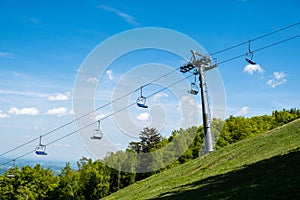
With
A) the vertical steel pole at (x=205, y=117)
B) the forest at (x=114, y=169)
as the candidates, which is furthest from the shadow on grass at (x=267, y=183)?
the forest at (x=114, y=169)

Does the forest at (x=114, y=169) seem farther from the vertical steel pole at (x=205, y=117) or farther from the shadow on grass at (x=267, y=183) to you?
the shadow on grass at (x=267, y=183)

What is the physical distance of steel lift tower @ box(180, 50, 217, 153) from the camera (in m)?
33.4

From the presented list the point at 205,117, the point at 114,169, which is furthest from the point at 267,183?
the point at 114,169

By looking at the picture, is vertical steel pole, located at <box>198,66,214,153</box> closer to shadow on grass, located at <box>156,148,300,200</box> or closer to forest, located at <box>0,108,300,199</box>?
shadow on grass, located at <box>156,148,300,200</box>

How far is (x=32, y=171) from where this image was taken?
77688mm

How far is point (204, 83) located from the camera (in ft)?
113

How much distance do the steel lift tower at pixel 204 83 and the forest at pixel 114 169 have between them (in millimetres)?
33425

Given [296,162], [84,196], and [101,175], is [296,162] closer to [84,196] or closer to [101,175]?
[101,175]

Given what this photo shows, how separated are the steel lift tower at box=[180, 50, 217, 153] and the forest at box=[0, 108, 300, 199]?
1316 inches

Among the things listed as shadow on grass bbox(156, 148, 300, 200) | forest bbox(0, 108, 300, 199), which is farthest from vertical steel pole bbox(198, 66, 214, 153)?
forest bbox(0, 108, 300, 199)

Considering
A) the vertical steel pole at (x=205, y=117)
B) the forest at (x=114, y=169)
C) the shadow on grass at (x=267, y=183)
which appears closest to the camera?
the shadow on grass at (x=267, y=183)

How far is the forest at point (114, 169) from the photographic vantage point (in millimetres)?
68887

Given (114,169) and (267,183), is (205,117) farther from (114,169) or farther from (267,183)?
(114,169)

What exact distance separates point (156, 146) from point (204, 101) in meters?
46.1
